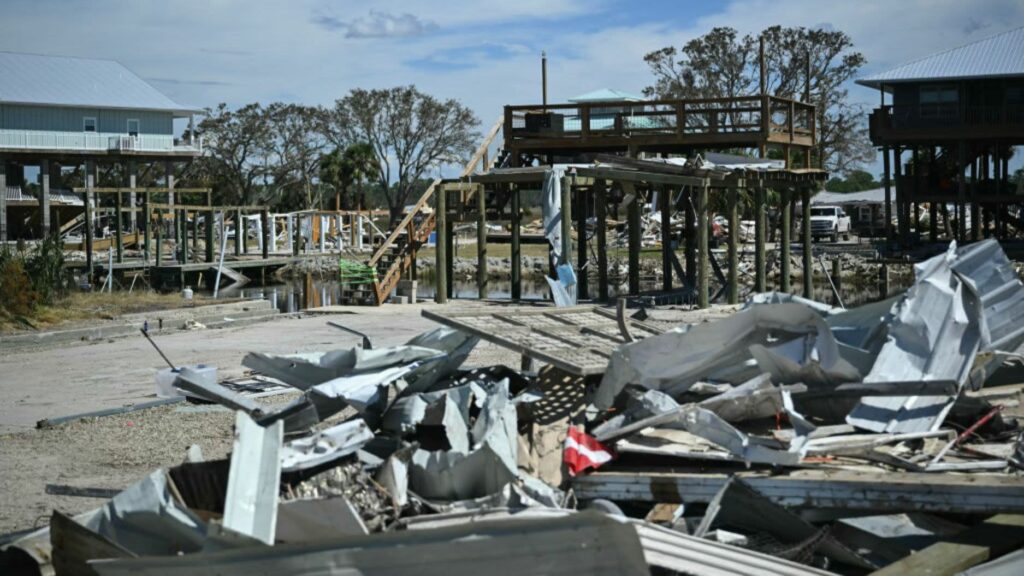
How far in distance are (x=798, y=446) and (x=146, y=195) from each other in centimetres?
3314

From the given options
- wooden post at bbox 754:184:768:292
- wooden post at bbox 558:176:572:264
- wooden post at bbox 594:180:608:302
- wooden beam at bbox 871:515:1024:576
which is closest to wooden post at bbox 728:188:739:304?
wooden post at bbox 754:184:768:292

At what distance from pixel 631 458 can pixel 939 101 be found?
3943 cm

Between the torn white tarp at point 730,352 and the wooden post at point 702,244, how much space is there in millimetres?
15094

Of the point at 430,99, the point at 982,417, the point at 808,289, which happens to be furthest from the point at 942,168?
the point at 982,417

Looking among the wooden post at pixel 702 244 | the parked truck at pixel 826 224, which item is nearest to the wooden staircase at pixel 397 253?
the wooden post at pixel 702 244

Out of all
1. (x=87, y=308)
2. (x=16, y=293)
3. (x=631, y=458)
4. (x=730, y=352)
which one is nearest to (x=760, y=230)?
(x=87, y=308)

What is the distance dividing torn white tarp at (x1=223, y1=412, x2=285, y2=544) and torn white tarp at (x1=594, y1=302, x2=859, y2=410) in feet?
7.72

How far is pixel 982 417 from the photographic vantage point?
23.6ft

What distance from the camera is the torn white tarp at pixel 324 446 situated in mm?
6164

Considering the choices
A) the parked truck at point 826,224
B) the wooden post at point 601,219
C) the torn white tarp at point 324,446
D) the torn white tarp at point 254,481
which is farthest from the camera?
the parked truck at point 826,224

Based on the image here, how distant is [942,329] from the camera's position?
7.64 m

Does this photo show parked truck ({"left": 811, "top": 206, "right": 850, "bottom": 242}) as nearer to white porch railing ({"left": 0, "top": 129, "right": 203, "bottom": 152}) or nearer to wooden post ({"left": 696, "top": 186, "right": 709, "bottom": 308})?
white porch railing ({"left": 0, "top": 129, "right": 203, "bottom": 152})

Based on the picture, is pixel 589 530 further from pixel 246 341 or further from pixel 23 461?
pixel 246 341

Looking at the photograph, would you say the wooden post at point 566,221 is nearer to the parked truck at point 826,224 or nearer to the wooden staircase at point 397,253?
the wooden staircase at point 397,253
